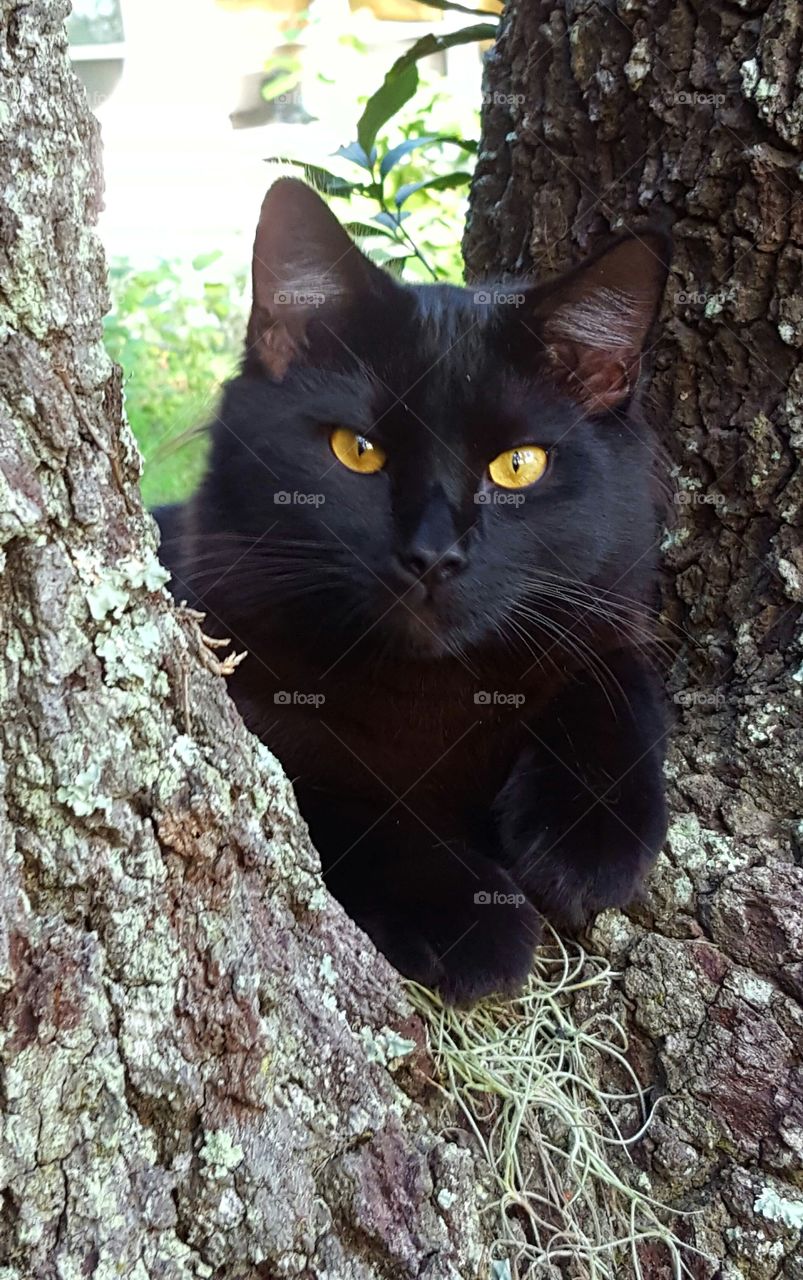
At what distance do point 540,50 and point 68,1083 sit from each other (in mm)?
1814

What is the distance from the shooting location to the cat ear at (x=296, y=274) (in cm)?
142

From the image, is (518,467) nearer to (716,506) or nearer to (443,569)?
(443,569)

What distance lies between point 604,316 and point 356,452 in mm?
415

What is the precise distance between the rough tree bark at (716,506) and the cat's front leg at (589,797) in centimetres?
6

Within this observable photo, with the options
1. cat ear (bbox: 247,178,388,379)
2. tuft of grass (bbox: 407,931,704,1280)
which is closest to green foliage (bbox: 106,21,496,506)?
cat ear (bbox: 247,178,388,379)

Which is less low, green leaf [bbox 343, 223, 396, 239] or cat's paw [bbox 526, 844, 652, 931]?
green leaf [bbox 343, 223, 396, 239]

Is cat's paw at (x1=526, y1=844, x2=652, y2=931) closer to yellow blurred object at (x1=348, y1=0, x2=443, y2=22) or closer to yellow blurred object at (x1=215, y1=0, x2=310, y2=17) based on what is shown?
yellow blurred object at (x1=348, y1=0, x2=443, y2=22)

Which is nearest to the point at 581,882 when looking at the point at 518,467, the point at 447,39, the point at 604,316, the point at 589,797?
the point at 589,797

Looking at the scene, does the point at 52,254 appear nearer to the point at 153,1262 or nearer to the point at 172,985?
the point at 172,985

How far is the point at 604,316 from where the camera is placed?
1.50 m

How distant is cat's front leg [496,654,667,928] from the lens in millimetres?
1384

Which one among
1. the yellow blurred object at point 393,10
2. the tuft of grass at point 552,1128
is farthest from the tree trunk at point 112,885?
the yellow blurred object at point 393,10

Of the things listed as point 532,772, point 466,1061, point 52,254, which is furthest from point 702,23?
point 466,1061

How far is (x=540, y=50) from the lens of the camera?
73.2 inches
